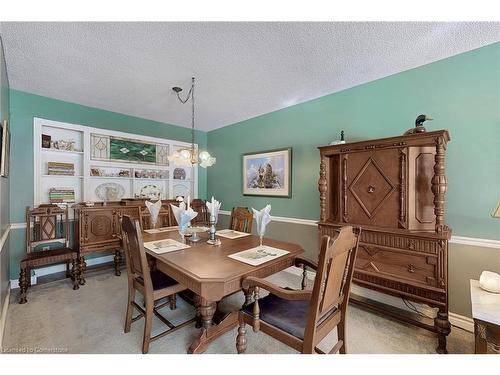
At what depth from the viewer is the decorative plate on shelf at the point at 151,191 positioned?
4.19 meters

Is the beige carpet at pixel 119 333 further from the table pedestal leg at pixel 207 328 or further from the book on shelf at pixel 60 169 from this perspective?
the book on shelf at pixel 60 169

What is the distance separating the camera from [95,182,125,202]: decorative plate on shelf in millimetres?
3729

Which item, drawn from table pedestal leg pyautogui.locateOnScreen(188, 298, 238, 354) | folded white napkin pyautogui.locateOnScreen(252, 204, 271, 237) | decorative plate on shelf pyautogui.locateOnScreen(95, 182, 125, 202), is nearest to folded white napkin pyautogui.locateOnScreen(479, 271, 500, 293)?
folded white napkin pyautogui.locateOnScreen(252, 204, 271, 237)

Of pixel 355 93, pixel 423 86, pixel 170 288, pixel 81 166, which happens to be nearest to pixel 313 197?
pixel 355 93

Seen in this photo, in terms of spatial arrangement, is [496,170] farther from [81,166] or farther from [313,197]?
[81,166]

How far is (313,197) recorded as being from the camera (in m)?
3.20

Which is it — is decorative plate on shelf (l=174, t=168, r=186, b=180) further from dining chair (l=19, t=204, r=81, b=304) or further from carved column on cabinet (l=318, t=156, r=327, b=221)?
carved column on cabinet (l=318, t=156, r=327, b=221)

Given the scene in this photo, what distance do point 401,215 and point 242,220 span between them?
5.57 feet

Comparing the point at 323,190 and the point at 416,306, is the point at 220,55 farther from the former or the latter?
the point at 416,306

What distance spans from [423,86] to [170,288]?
3153mm

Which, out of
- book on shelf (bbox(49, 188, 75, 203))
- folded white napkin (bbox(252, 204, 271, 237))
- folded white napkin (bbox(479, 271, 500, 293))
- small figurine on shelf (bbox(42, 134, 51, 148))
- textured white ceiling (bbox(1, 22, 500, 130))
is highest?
textured white ceiling (bbox(1, 22, 500, 130))

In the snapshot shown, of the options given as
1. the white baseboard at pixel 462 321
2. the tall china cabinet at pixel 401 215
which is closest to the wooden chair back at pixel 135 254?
the tall china cabinet at pixel 401 215

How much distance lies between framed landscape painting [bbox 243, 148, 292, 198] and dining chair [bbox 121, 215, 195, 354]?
2.20 meters

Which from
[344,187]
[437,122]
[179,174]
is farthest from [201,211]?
[437,122]
